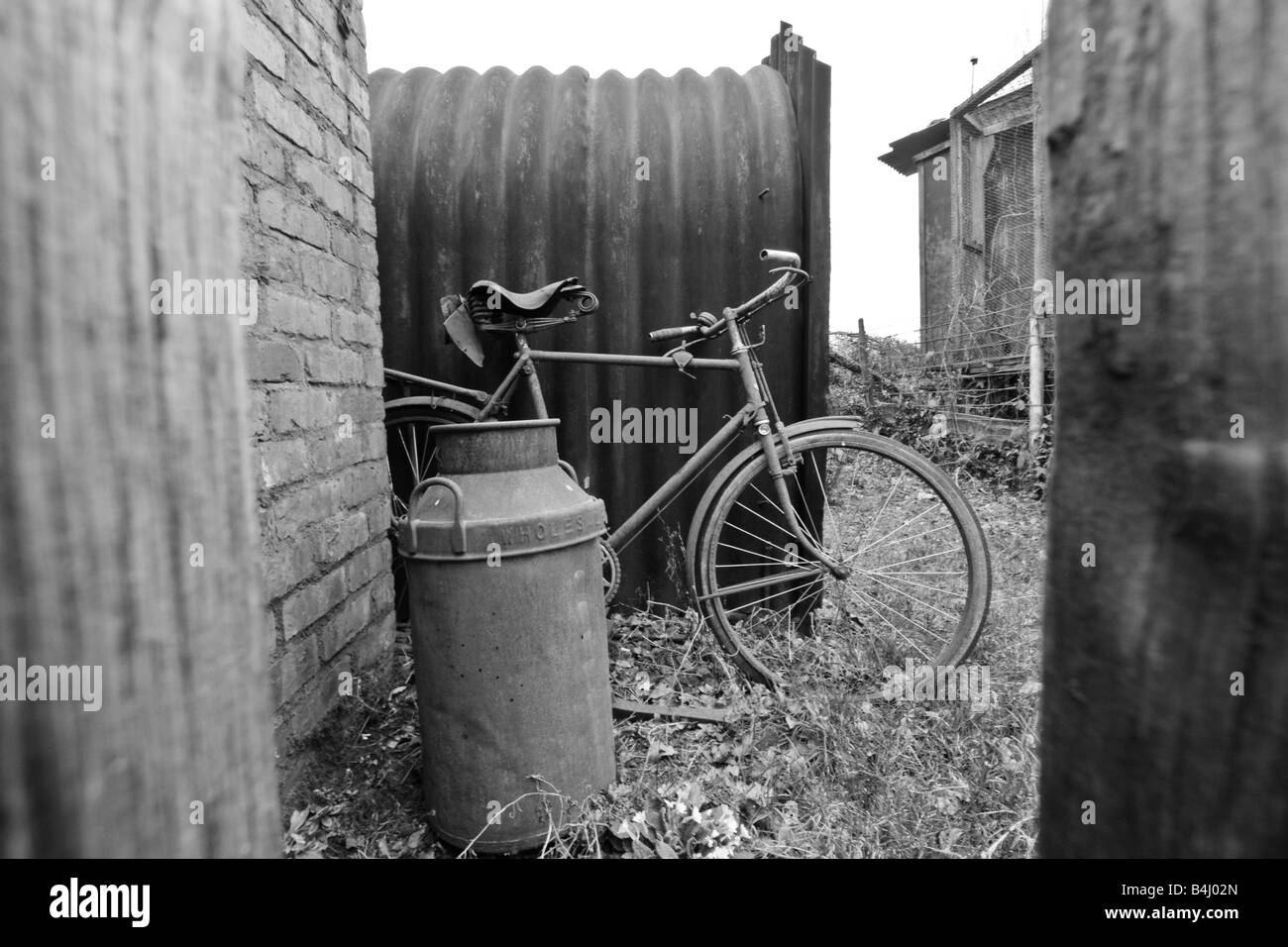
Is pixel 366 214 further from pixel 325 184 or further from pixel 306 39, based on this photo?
pixel 306 39

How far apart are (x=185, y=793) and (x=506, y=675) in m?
1.42

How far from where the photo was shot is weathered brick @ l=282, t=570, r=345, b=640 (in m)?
1.96

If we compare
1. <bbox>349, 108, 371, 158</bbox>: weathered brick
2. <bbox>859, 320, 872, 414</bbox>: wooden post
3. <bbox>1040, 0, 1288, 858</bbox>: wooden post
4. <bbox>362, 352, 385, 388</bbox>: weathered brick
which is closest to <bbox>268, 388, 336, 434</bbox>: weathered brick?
<bbox>362, 352, 385, 388</bbox>: weathered brick

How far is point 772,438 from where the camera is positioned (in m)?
2.65

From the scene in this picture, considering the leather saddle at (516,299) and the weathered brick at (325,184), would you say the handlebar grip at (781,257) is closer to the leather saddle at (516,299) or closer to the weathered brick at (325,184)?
the leather saddle at (516,299)

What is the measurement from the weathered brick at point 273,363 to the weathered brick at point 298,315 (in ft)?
0.19

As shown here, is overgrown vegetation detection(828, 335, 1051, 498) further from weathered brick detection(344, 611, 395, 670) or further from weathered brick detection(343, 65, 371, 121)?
weathered brick detection(343, 65, 371, 121)

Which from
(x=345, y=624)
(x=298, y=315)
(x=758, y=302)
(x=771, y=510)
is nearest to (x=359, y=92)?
(x=298, y=315)

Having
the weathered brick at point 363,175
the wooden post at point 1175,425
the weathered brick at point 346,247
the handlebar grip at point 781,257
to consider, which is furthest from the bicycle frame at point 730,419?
the wooden post at point 1175,425

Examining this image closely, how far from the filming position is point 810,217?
10.3 ft

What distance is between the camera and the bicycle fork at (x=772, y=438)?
261cm

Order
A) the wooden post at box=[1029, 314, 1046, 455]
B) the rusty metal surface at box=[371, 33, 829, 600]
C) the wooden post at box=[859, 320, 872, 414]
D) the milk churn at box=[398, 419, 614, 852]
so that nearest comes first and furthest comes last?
the milk churn at box=[398, 419, 614, 852] < the rusty metal surface at box=[371, 33, 829, 600] < the wooden post at box=[1029, 314, 1046, 455] < the wooden post at box=[859, 320, 872, 414]

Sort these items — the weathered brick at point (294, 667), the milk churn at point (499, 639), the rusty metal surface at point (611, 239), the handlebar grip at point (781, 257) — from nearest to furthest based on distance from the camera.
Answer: the milk churn at point (499, 639) < the weathered brick at point (294, 667) < the handlebar grip at point (781, 257) < the rusty metal surface at point (611, 239)

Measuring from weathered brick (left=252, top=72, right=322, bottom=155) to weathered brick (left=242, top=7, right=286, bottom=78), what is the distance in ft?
0.18
